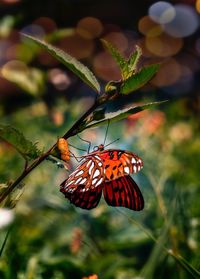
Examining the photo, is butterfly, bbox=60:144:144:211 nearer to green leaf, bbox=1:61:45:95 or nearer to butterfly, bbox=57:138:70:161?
butterfly, bbox=57:138:70:161

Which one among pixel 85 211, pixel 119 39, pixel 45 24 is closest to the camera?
pixel 85 211

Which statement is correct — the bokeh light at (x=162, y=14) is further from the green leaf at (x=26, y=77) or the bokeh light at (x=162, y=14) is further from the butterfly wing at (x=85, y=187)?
the butterfly wing at (x=85, y=187)

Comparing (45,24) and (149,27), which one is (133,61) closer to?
(45,24)

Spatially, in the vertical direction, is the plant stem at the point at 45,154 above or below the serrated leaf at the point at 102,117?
above

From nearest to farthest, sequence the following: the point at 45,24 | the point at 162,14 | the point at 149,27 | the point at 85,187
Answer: the point at 85,187 < the point at 45,24 < the point at 162,14 < the point at 149,27

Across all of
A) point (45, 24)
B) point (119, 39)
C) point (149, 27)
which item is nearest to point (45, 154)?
point (45, 24)

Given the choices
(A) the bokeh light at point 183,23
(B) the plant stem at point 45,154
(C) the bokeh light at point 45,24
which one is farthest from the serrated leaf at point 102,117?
(A) the bokeh light at point 183,23

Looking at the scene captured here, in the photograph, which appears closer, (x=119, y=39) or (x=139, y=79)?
(x=139, y=79)
